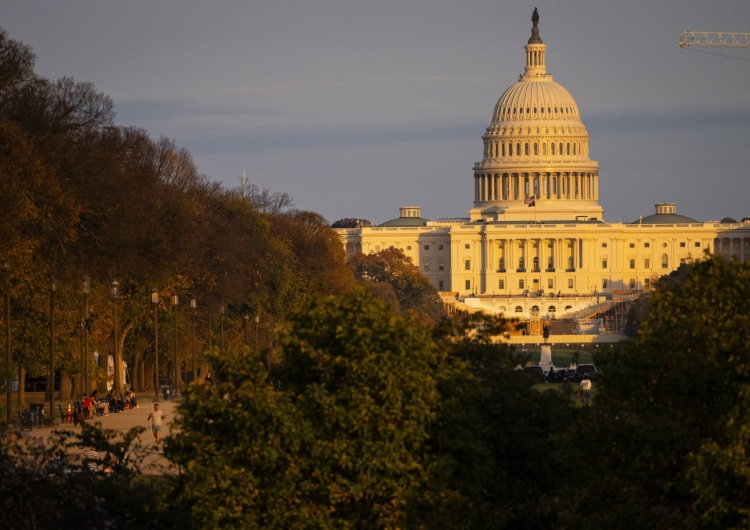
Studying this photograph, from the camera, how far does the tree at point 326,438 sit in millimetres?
28000

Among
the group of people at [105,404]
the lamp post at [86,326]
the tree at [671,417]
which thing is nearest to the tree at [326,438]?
the tree at [671,417]

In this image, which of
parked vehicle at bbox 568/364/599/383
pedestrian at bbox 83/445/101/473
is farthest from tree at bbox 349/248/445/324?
pedestrian at bbox 83/445/101/473

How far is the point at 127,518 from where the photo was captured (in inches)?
1168

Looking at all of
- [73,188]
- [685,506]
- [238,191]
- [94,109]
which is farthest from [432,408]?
[238,191]

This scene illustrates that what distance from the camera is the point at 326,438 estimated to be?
28.3 metres

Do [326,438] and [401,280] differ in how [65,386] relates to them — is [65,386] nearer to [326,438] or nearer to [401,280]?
[326,438]

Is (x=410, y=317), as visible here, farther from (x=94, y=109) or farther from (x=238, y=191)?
(x=238, y=191)

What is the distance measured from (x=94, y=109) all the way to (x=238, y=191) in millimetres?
59632

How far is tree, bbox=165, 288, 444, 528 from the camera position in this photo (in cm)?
2800

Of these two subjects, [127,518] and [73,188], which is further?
[73,188]

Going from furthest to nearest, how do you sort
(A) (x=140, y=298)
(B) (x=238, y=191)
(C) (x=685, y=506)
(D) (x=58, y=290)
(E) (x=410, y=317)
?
(B) (x=238, y=191)
(A) (x=140, y=298)
(D) (x=58, y=290)
(E) (x=410, y=317)
(C) (x=685, y=506)

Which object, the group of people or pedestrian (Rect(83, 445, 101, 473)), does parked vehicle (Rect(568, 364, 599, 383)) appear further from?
pedestrian (Rect(83, 445, 101, 473))

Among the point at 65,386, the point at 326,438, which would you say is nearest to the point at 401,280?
the point at 65,386

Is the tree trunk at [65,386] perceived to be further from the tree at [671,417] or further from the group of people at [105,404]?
the tree at [671,417]
